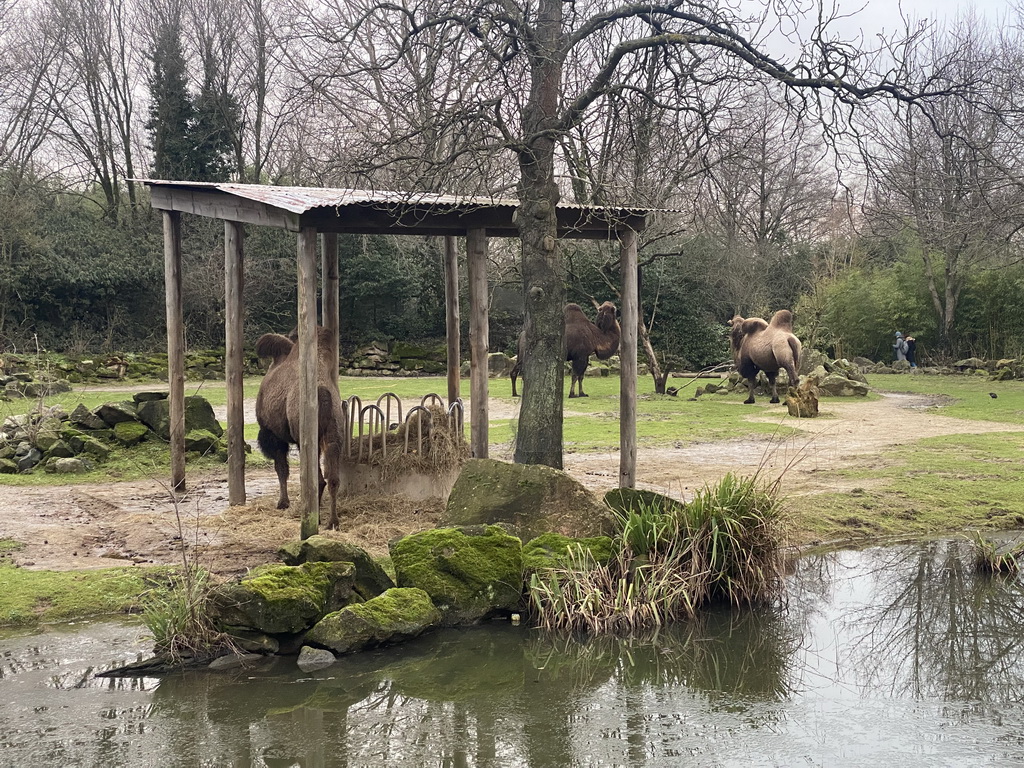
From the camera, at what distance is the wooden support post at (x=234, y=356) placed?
905 centimetres

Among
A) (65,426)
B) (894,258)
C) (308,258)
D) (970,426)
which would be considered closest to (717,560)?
(308,258)

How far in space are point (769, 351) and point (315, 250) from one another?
13.7 m

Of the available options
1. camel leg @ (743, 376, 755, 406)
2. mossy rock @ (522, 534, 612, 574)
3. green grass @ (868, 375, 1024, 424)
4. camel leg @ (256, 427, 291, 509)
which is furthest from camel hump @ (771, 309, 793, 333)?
mossy rock @ (522, 534, 612, 574)

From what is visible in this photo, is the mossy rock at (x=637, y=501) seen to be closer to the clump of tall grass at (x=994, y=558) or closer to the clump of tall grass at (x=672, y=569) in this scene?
the clump of tall grass at (x=672, y=569)

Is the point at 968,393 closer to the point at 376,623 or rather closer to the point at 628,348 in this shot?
the point at 628,348

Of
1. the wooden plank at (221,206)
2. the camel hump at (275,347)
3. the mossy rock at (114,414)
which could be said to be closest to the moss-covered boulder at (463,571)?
the wooden plank at (221,206)

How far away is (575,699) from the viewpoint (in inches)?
205

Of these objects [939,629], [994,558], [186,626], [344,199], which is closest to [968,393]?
[994,558]

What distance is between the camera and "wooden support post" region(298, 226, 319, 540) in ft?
26.1

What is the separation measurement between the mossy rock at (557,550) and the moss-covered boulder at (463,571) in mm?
116

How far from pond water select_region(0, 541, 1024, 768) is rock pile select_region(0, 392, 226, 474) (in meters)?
6.03

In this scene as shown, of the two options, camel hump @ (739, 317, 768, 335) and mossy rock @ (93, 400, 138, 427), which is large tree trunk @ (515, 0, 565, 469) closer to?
mossy rock @ (93, 400, 138, 427)

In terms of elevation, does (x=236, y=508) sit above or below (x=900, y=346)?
below

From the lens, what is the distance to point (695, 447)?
13.7 meters
